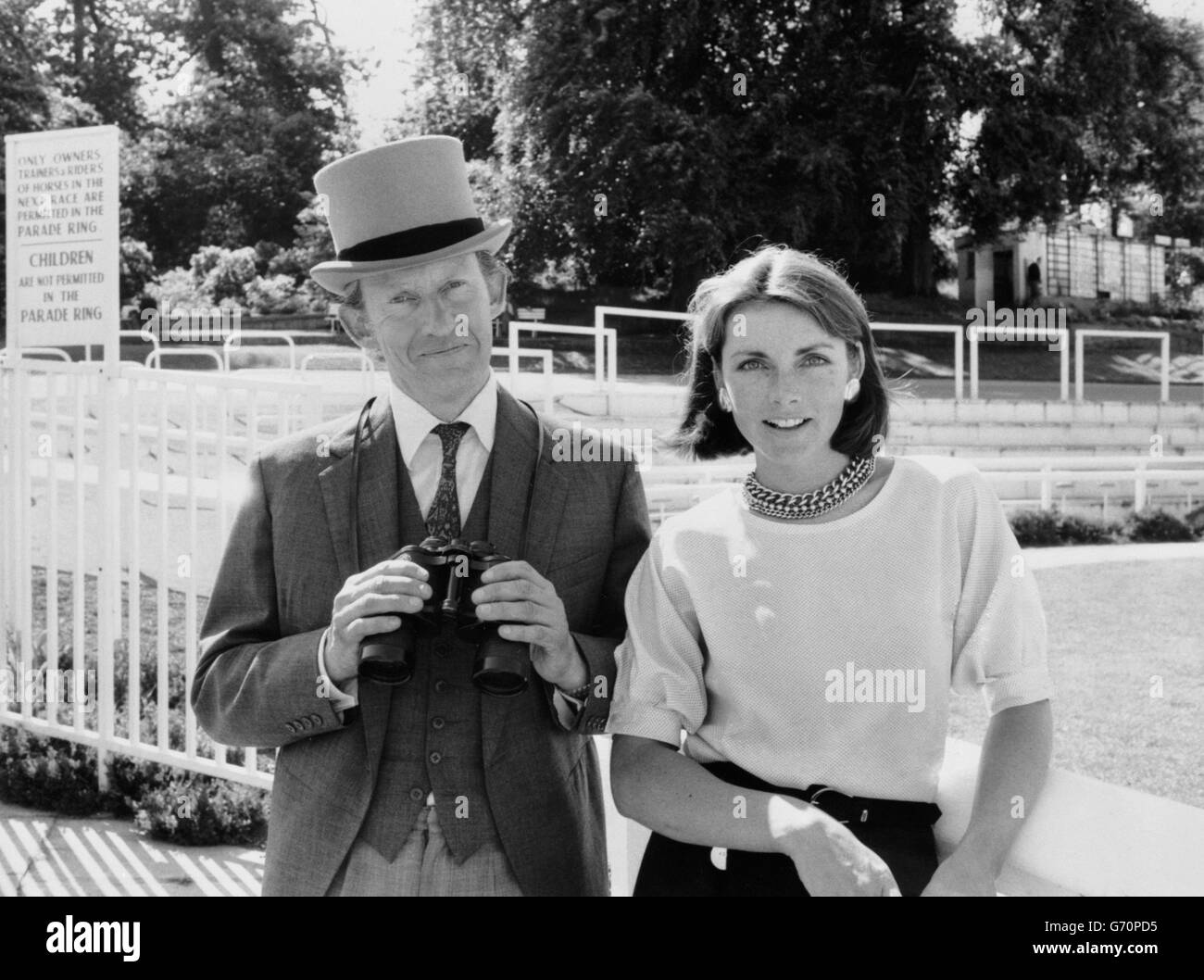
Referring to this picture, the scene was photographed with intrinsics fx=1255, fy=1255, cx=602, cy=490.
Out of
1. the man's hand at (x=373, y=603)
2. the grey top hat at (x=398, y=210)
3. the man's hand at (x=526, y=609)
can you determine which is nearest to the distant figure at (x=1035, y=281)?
the grey top hat at (x=398, y=210)

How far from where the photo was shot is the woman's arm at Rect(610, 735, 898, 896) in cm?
174

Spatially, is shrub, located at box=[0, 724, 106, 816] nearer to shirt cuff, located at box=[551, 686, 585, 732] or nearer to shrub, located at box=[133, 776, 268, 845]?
shrub, located at box=[133, 776, 268, 845]

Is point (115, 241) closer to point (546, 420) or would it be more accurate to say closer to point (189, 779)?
A: point (189, 779)

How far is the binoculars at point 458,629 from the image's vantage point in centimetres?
183

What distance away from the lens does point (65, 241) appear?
17.6ft

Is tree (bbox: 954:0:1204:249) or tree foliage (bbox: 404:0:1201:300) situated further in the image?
tree (bbox: 954:0:1204:249)

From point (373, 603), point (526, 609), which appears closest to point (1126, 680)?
point (526, 609)

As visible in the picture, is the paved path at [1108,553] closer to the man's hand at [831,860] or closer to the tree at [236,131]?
the man's hand at [831,860]

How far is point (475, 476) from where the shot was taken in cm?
220

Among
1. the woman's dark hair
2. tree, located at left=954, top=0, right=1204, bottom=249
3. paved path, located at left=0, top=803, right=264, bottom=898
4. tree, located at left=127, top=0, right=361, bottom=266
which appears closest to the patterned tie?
the woman's dark hair

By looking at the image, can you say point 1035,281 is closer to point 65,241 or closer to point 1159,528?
point 1159,528

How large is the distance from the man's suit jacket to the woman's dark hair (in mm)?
175

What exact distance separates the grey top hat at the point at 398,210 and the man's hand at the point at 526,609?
2.04ft

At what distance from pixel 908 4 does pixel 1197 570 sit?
18.5m
